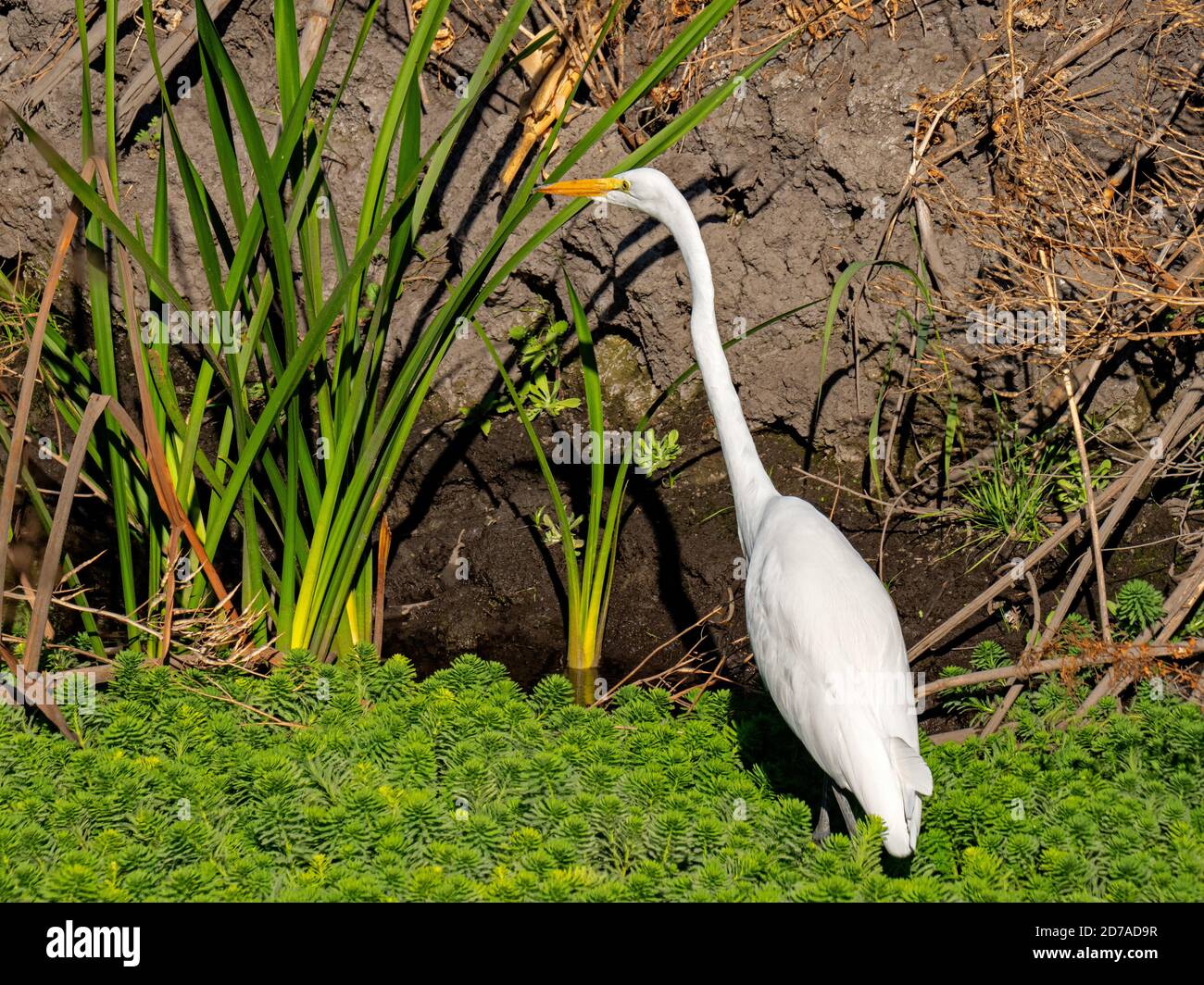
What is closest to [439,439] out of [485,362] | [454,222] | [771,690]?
[485,362]

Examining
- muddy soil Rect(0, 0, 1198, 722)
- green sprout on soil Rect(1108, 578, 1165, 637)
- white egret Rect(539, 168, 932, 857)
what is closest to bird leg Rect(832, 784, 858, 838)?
white egret Rect(539, 168, 932, 857)

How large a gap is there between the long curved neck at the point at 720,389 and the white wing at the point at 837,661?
0.55 ft

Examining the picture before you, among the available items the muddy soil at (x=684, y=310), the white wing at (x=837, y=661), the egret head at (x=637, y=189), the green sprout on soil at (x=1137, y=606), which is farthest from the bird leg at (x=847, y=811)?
the egret head at (x=637, y=189)

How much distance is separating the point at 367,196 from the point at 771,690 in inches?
80.4

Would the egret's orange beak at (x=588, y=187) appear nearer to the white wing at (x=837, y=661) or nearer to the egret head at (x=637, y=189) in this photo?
the egret head at (x=637, y=189)

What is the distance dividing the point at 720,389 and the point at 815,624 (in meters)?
0.97

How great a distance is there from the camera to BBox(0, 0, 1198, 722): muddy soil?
15.5 feet

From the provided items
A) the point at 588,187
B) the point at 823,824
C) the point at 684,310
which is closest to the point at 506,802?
the point at 823,824

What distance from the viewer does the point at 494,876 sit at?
8.79 ft

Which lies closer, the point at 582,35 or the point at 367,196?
the point at 367,196

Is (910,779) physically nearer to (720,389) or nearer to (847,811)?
(847,811)

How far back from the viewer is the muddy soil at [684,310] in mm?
4723

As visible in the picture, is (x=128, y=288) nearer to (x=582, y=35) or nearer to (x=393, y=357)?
(x=393, y=357)

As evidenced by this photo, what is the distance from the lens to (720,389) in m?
3.79
